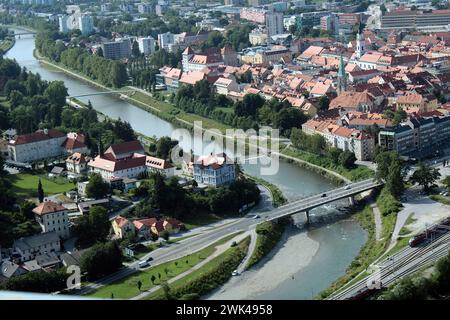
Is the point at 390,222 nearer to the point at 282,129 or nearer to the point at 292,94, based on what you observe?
the point at 282,129

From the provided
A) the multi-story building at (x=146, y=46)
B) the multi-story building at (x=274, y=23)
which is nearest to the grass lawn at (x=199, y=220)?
the multi-story building at (x=146, y=46)

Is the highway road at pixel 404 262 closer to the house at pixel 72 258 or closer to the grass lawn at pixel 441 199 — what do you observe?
the grass lawn at pixel 441 199

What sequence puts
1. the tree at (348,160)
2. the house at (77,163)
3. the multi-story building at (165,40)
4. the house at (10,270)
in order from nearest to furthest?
the house at (10,270) < the tree at (348,160) < the house at (77,163) < the multi-story building at (165,40)

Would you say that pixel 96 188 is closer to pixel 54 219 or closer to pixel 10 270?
pixel 54 219

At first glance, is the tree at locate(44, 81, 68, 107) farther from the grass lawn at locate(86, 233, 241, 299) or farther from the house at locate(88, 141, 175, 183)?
the grass lawn at locate(86, 233, 241, 299)

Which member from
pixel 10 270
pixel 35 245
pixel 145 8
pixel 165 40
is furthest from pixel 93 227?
pixel 145 8
